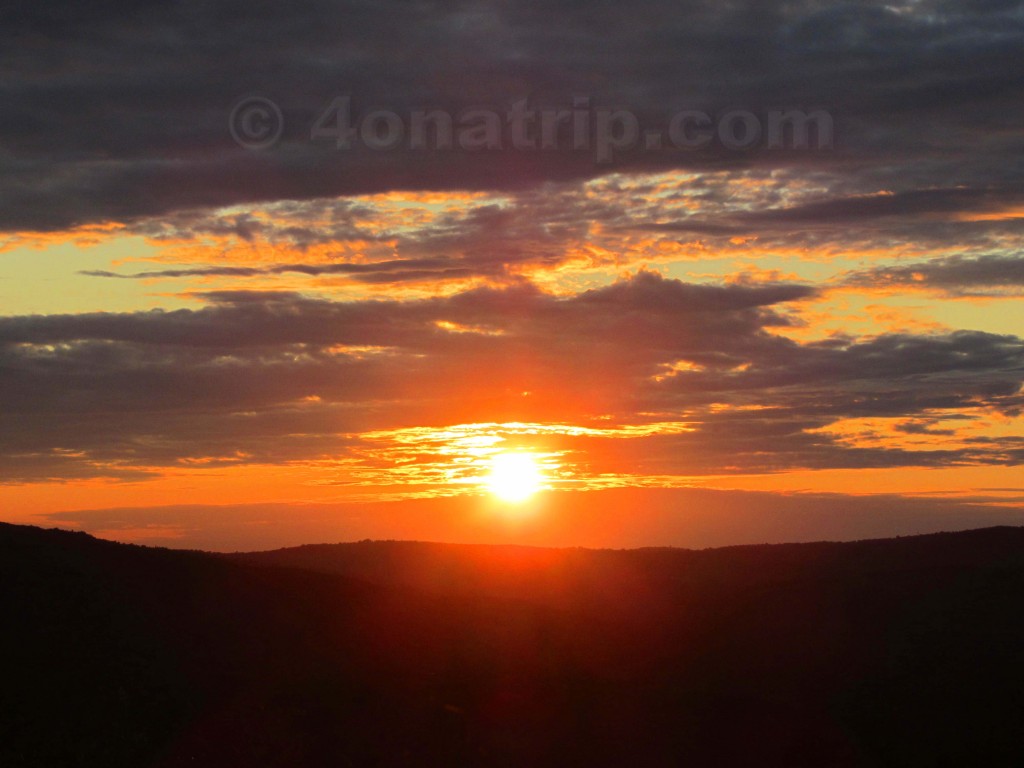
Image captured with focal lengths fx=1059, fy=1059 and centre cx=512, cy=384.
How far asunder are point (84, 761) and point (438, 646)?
11.4 metres

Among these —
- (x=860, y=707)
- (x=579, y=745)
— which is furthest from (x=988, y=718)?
(x=579, y=745)

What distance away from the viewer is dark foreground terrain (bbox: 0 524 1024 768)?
26500mm

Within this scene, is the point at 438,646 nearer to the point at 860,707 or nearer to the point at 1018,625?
the point at 860,707

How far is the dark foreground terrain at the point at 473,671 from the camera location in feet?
86.9

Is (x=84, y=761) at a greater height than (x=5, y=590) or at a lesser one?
lesser

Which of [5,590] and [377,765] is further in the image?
[5,590]

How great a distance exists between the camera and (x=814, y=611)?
3803 cm

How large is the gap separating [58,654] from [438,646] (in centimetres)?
1095

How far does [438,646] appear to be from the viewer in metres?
32.9

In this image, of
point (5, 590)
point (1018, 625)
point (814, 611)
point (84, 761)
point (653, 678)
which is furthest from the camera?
point (814, 611)

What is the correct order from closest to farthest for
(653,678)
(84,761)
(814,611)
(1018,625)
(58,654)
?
1. (84,761)
2. (58,654)
3. (653,678)
4. (1018,625)
5. (814,611)

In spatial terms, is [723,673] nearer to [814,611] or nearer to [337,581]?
[814,611]

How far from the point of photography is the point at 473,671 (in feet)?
102

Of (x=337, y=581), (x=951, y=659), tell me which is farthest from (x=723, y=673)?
(x=337, y=581)
